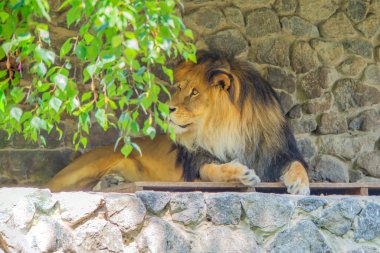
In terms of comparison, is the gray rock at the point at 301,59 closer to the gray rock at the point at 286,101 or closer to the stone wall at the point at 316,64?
the stone wall at the point at 316,64

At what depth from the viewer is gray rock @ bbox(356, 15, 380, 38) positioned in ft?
24.9

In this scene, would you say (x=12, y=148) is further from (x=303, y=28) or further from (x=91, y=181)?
(x=303, y=28)

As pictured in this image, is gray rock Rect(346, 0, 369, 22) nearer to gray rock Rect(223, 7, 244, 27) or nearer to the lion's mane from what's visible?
gray rock Rect(223, 7, 244, 27)

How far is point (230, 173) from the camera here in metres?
5.62

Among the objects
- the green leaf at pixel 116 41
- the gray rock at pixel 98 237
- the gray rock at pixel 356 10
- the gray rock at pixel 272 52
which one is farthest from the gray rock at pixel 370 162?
the green leaf at pixel 116 41

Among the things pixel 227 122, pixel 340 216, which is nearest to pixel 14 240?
pixel 340 216

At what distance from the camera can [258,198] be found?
5027mm

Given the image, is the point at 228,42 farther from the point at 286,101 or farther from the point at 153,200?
the point at 153,200

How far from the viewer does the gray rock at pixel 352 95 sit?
295 inches

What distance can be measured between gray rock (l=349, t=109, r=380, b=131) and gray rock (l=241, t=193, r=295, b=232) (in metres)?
2.56

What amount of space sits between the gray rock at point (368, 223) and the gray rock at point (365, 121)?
2284mm

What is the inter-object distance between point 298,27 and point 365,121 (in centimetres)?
89

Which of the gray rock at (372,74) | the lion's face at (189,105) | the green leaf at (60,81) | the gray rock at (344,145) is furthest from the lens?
the gray rock at (372,74)

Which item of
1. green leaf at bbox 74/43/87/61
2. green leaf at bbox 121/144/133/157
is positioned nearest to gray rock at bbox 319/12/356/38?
green leaf at bbox 121/144/133/157
